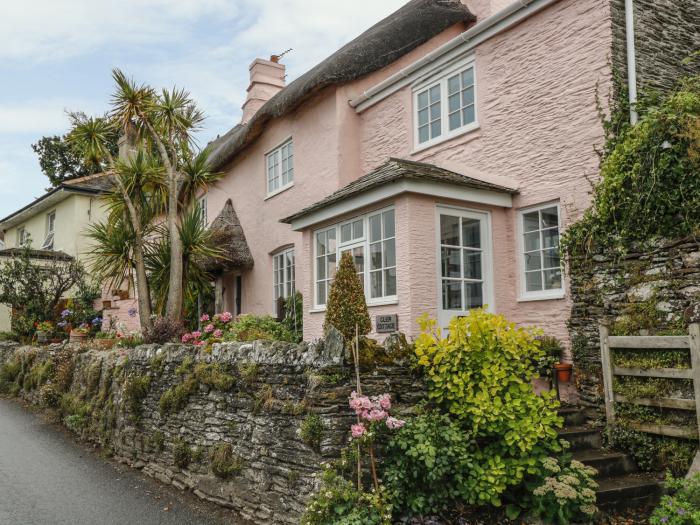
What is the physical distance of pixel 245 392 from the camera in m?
6.78

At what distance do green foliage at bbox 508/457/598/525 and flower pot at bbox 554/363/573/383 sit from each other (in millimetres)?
2371

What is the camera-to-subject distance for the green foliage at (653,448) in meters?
6.28

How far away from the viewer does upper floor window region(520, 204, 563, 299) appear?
909 cm

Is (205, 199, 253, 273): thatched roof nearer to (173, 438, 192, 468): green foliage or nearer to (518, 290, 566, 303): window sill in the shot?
(173, 438, 192, 468): green foliage

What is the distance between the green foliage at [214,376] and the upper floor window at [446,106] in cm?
595

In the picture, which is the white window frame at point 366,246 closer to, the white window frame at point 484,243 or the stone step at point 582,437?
the white window frame at point 484,243

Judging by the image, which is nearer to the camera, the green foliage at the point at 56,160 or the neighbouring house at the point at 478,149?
the neighbouring house at the point at 478,149

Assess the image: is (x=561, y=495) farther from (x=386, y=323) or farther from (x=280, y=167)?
(x=280, y=167)

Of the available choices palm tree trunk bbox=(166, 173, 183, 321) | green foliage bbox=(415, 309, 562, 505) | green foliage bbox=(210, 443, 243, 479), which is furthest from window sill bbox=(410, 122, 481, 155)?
green foliage bbox=(210, 443, 243, 479)

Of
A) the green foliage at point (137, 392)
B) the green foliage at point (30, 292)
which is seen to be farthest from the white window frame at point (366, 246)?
the green foliage at point (30, 292)

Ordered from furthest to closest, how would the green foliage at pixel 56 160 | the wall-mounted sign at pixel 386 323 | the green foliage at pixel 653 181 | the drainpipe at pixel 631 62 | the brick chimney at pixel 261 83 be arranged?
the green foliage at pixel 56 160 → the brick chimney at pixel 261 83 → the wall-mounted sign at pixel 386 323 → the drainpipe at pixel 631 62 → the green foliage at pixel 653 181

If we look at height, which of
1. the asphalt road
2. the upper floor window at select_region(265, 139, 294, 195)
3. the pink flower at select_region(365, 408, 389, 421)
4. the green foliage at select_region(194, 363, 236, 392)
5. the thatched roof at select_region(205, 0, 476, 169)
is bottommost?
the asphalt road

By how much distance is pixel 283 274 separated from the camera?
47.8ft

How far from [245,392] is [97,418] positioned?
15.0 feet
